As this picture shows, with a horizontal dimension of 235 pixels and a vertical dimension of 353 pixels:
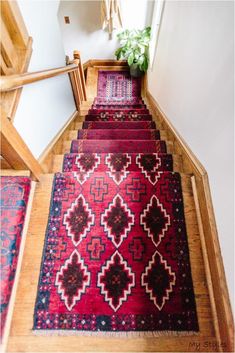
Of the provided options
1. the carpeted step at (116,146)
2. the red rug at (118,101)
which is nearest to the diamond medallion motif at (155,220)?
the carpeted step at (116,146)

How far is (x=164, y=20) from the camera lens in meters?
2.35

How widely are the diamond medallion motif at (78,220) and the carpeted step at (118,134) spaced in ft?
2.97

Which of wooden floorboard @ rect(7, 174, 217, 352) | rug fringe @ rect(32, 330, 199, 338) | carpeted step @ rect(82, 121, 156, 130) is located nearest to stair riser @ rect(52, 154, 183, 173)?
wooden floorboard @ rect(7, 174, 217, 352)

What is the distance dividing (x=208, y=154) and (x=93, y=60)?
3644mm

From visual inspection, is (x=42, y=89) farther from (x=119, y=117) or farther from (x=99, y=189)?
(x=119, y=117)

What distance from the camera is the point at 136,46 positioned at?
3.46m

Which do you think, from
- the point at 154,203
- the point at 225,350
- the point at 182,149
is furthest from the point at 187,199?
the point at 225,350

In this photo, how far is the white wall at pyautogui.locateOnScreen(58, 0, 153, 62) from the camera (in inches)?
136

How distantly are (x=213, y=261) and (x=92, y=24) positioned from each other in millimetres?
4023

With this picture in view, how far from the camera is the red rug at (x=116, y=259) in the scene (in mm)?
1164

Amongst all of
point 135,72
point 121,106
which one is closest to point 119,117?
point 121,106

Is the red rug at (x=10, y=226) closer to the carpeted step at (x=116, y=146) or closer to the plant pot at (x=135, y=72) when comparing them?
the carpeted step at (x=116, y=146)

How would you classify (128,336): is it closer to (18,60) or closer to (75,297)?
(75,297)

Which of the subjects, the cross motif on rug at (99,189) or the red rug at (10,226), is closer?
the red rug at (10,226)
